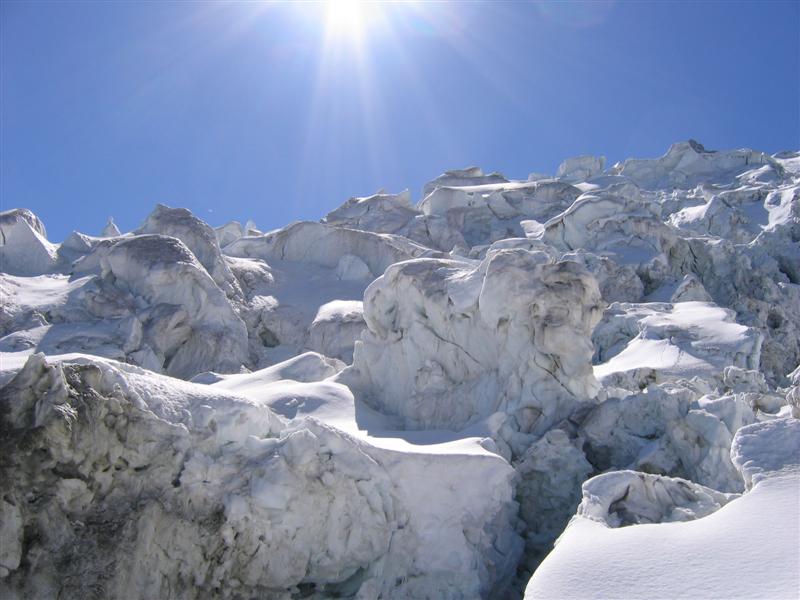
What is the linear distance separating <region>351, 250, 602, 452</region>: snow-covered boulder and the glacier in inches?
1.7

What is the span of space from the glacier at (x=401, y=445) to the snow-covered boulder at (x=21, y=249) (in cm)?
206

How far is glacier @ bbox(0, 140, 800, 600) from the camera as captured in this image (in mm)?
7086

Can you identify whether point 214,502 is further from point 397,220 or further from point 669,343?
point 397,220

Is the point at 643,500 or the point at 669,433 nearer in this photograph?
the point at 643,500

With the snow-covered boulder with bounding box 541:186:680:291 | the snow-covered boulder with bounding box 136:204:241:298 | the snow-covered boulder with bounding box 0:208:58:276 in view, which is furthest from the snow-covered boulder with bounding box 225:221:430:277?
the snow-covered boulder with bounding box 0:208:58:276

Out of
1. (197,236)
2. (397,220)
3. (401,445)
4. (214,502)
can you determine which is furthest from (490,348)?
(397,220)

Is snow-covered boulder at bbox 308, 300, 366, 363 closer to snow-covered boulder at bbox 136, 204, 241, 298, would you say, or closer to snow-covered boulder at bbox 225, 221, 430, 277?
snow-covered boulder at bbox 136, 204, 241, 298

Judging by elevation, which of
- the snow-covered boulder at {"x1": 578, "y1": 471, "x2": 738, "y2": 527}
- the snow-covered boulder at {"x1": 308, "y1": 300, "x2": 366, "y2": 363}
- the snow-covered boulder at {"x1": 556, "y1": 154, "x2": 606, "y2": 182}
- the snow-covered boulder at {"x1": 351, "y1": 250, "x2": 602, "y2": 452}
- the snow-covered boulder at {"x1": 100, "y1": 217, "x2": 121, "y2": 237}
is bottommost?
the snow-covered boulder at {"x1": 578, "y1": 471, "x2": 738, "y2": 527}

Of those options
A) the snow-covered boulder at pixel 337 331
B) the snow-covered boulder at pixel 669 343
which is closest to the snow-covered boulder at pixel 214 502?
the snow-covered boulder at pixel 669 343

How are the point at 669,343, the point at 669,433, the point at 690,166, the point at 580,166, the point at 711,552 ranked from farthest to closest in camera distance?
1. the point at 580,166
2. the point at 690,166
3. the point at 669,343
4. the point at 669,433
5. the point at 711,552

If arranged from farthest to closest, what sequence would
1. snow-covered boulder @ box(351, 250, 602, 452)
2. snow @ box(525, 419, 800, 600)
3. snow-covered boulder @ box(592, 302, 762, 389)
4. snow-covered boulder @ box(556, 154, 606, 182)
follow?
1. snow-covered boulder @ box(556, 154, 606, 182)
2. snow-covered boulder @ box(592, 302, 762, 389)
3. snow-covered boulder @ box(351, 250, 602, 452)
4. snow @ box(525, 419, 800, 600)

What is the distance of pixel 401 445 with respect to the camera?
10.1 metres

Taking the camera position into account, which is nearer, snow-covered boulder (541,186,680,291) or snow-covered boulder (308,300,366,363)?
snow-covered boulder (308,300,366,363)

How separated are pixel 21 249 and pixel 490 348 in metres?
20.4
